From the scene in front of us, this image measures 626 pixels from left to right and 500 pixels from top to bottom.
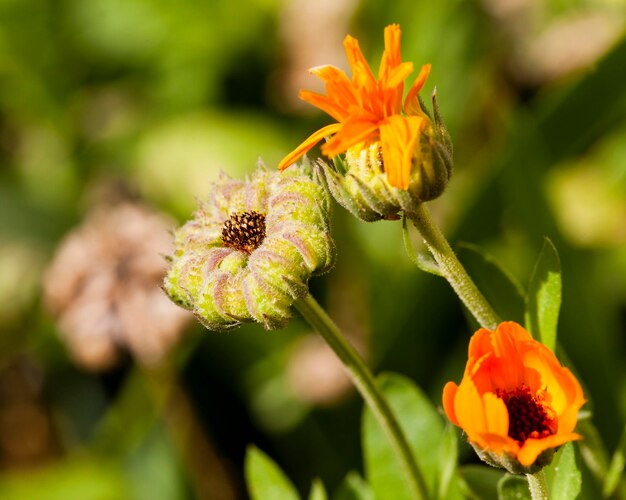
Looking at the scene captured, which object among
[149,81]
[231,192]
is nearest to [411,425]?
[231,192]

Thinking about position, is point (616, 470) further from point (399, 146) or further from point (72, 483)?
point (72, 483)

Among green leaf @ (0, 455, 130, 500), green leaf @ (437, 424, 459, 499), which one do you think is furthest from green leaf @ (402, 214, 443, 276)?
green leaf @ (0, 455, 130, 500)

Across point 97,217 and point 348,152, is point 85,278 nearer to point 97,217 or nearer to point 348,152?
point 97,217

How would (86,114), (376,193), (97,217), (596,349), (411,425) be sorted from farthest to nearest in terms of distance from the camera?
(86,114) → (97,217) → (596,349) → (411,425) → (376,193)

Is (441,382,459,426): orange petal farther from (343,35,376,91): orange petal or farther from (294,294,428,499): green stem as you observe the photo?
(343,35,376,91): orange petal

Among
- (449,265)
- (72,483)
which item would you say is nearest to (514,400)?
(449,265)

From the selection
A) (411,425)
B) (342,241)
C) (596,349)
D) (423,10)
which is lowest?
(596,349)
